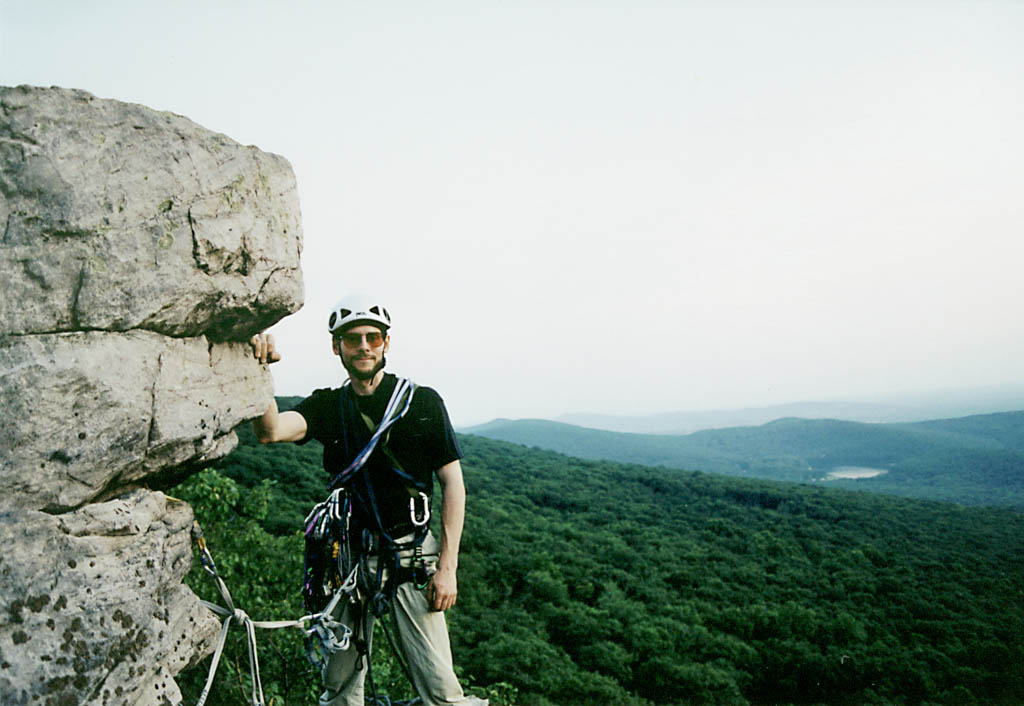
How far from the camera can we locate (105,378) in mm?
3059

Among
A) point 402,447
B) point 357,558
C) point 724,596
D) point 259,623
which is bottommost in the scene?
point 724,596

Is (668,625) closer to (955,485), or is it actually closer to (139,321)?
(139,321)

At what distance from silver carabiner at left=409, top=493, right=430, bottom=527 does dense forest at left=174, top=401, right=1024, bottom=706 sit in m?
27.0

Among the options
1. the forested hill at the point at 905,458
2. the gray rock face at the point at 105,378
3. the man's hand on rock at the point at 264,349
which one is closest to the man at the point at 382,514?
the man's hand on rock at the point at 264,349

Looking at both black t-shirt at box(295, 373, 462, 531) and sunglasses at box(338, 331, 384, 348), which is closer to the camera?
black t-shirt at box(295, 373, 462, 531)

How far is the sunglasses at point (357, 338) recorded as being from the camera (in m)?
3.84

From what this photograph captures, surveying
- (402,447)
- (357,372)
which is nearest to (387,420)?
(402,447)

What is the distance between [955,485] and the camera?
12019 centimetres

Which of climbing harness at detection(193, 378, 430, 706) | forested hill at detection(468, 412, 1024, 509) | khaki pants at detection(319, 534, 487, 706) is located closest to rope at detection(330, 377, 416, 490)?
climbing harness at detection(193, 378, 430, 706)

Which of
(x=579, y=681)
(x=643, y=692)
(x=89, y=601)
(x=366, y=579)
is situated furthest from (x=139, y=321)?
(x=643, y=692)

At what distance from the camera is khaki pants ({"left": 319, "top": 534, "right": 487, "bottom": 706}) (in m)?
3.65

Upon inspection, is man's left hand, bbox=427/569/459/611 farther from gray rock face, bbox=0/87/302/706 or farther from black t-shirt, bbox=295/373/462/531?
gray rock face, bbox=0/87/302/706

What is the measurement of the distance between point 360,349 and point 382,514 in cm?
101

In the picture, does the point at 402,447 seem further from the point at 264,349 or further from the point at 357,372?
the point at 264,349
